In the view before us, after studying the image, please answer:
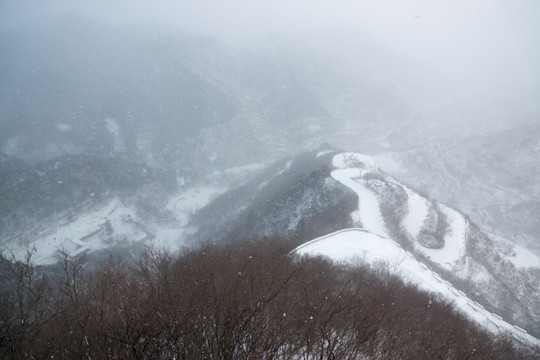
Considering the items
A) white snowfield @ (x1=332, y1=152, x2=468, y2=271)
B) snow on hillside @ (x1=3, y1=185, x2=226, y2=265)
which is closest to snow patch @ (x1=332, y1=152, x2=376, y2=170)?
white snowfield @ (x1=332, y1=152, x2=468, y2=271)

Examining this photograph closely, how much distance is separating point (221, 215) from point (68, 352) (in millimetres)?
57384

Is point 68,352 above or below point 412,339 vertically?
above

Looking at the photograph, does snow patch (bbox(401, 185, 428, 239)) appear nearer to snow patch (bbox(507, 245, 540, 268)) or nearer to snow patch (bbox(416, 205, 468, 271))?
snow patch (bbox(416, 205, 468, 271))

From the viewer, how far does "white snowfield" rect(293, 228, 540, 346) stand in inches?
980

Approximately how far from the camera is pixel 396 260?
28.6 metres

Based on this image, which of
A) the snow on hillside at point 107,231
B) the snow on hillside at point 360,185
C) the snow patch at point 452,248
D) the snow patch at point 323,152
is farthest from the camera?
the snow patch at point 323,152

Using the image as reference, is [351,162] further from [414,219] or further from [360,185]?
[414,219]

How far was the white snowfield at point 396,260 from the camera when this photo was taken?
81.7 feet

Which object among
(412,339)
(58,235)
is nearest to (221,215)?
(58,235)

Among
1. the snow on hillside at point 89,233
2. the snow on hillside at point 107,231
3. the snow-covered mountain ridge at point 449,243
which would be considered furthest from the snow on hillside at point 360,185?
the snow on hillside at point 89,233

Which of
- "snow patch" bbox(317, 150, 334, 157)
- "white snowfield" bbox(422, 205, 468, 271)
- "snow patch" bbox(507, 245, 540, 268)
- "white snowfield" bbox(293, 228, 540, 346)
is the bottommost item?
"snow patch" bbox(507, 245, 540, 268)

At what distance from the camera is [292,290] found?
12.6m

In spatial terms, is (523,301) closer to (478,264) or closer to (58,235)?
(478,264)

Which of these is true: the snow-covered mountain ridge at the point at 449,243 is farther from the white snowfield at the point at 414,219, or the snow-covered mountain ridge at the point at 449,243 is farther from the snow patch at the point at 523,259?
the snow patch at the point at 523,259
